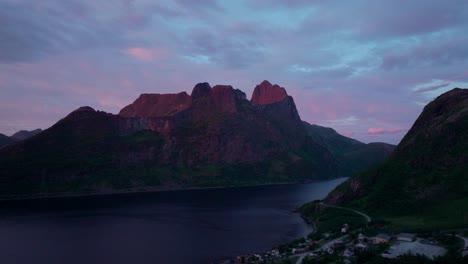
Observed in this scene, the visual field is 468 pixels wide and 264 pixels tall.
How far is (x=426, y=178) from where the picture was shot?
432ft

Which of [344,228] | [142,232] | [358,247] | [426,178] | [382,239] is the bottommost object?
[142,232]

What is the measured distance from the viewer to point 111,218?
15938cm

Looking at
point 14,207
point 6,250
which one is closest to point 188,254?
point 6,250

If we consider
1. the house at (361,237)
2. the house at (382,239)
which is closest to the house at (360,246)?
the house at (382,239)

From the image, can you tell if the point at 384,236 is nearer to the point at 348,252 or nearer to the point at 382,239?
the point at 382,239

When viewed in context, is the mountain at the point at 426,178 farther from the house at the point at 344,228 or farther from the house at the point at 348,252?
the house at the point at 348,252

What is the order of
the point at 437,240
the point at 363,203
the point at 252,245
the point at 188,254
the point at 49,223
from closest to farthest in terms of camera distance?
the point at 437,240
the point at 188,254
the point at 252,245
the point at 363,203
the point at 49,223

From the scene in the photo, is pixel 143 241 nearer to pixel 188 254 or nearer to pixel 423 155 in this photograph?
pixel 188 254

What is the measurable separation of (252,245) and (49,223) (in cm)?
8099

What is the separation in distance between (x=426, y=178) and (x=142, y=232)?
8813cm

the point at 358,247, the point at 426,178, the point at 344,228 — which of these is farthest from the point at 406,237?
the point at 426,178

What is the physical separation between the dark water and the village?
12147 millimetres

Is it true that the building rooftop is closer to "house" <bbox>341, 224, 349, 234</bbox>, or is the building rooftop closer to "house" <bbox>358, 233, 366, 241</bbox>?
"house" <bbox>358, 233, 366, 241</bbox>

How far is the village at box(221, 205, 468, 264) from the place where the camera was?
71.2 m
